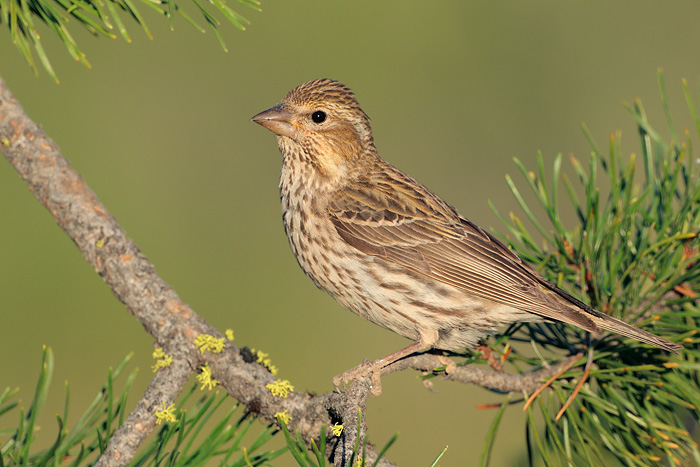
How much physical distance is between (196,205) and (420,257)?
18.7 ft

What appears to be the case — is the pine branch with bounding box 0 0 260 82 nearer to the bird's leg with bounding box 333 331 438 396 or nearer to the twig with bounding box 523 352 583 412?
the bird's leg with bounding box 333 331 438 396

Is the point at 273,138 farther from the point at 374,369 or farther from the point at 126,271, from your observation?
the point at 126,271

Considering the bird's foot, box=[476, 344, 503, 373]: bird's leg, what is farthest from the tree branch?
the bird's foot

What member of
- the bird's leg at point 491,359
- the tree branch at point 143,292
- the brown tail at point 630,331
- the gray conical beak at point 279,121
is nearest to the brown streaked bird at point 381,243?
the gray conical beak at point 279,121

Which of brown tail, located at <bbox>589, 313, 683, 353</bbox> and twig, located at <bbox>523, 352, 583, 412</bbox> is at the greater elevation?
brown tail, located at <bbox>589, 313, 683, 353</bbox>

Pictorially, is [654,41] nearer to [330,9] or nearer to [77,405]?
[330,9]

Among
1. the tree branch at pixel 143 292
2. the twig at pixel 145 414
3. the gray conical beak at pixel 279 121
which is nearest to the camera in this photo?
the twig at pixel 145 414

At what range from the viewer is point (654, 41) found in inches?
454

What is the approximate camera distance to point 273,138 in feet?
34.6

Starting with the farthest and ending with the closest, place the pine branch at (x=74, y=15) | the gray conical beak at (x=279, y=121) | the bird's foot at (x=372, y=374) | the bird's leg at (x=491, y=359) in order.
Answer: the gray conical beak at (x=279, y=121) < the bird's foot at (x=372, y=374) < the bird's leg at (x=491, y=359) < the pine branch at (x=74, y=15)

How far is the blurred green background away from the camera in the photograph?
29.6ft

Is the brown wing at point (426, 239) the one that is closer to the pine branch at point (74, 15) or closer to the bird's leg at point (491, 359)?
the bird's leg at point (491, 359)

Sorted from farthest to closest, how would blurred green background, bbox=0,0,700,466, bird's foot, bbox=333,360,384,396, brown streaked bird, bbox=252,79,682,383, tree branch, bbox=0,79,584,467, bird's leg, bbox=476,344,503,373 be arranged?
1. blurred green background, bbox=0,0,700,466
2. brown streaked bird, bbox=252,79,682,383
3. bird's foot, bbox=333,360,384,396
4. bird's leg, bbox=476,344,503,373
5. tree branch, bbox=0,79,584,467

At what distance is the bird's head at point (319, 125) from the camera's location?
5.07 m
